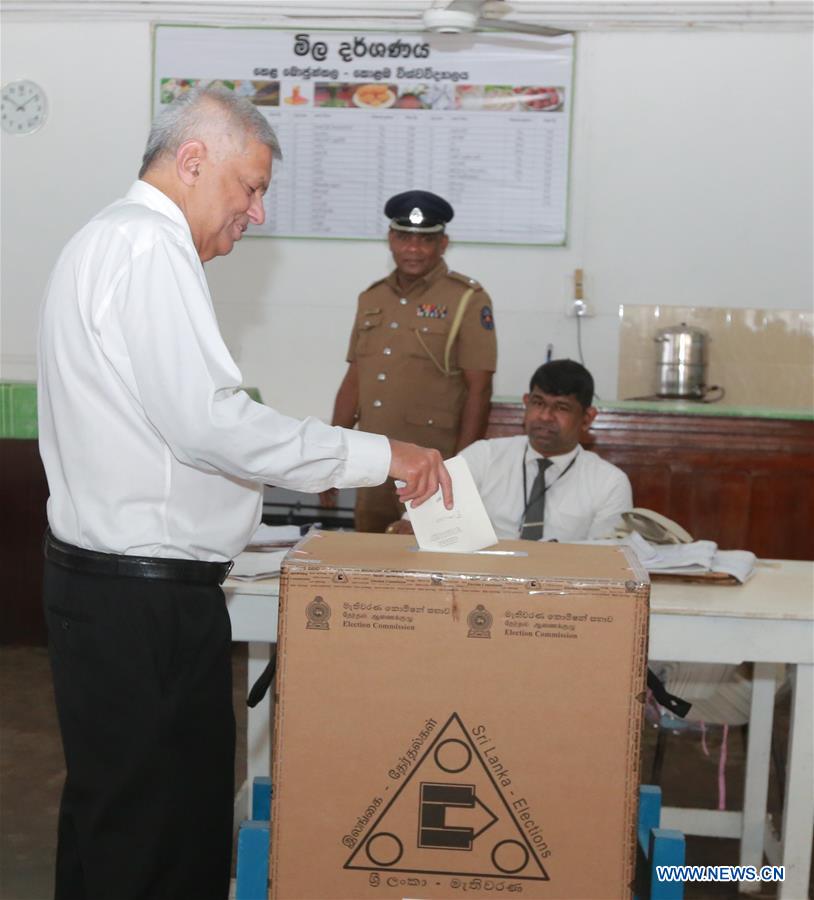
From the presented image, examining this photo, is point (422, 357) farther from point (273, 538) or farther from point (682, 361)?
point (682, 361)

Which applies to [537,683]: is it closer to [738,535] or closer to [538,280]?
[738,535]

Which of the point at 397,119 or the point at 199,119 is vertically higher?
the point at 397,119

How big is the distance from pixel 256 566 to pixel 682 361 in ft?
11.4

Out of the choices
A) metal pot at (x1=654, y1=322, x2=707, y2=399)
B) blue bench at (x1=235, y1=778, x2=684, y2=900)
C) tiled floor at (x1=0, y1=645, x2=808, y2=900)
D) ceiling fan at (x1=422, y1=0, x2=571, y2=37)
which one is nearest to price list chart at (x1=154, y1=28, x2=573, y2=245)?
metal pot at (x1=654, y1=322, x2=707, y2=399)

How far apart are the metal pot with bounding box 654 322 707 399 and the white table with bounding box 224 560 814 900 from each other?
2753 mm

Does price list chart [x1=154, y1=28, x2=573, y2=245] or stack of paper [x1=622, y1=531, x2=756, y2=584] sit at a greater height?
price list chart [x1=154, y1=28, x2=573, y2=245]

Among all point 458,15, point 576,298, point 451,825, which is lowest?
point 451,825

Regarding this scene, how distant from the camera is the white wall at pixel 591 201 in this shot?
219 inches

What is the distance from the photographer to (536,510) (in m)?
3.20

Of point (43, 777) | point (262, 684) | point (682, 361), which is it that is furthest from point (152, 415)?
point (682, 361)

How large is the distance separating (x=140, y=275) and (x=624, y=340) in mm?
4352

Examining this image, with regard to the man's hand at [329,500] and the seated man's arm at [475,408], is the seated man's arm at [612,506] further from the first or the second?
the man's hand at [329,500]

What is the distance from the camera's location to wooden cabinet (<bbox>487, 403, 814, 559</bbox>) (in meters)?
4.36

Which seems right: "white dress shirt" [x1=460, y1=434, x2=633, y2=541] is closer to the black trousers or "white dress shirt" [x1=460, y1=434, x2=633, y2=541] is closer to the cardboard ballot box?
the black trousers
